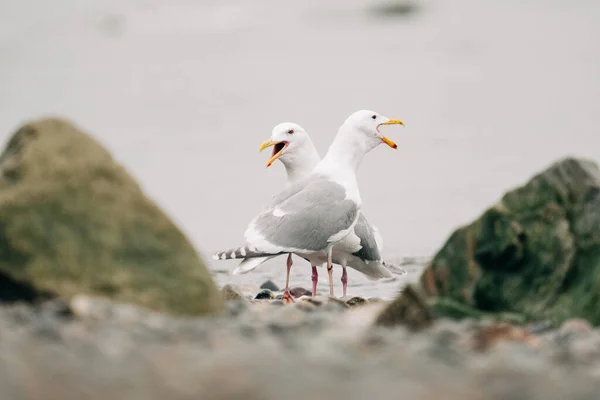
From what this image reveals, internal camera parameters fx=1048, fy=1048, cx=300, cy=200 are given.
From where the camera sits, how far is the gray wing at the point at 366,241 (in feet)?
40.3

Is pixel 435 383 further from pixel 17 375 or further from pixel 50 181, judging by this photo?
pixel 50 181

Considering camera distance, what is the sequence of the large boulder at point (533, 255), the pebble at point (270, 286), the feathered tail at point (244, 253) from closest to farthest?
1. the large boulder at point (533, 255)
2. the feathered tail at point (244, 253)
3. the pebble at point (270, 286)

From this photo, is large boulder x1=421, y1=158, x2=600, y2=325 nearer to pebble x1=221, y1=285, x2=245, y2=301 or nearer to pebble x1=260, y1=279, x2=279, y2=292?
pebble x1=221, y1=285, x2=245, y2=301

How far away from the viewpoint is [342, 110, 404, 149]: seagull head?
12.1m

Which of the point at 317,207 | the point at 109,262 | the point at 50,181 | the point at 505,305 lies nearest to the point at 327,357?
the point at 109,262

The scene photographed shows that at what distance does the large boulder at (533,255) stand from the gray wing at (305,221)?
Answer: 3.64 m

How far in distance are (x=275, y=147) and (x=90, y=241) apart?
7122 millimetres

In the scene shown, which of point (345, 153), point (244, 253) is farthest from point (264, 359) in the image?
point (345, 153)

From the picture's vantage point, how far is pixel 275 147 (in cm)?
1306

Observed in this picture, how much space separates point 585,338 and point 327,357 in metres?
2.07

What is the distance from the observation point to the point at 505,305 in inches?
281

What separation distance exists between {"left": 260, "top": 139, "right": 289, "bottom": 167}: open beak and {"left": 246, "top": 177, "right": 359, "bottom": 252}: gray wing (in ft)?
5.44

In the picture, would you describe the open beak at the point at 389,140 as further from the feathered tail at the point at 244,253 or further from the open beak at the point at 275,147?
the feathered tail at the point at 244,253

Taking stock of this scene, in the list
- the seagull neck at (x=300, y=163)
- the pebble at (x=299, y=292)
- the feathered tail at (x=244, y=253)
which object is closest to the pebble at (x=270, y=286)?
the pebble at (x=299, y=292)
